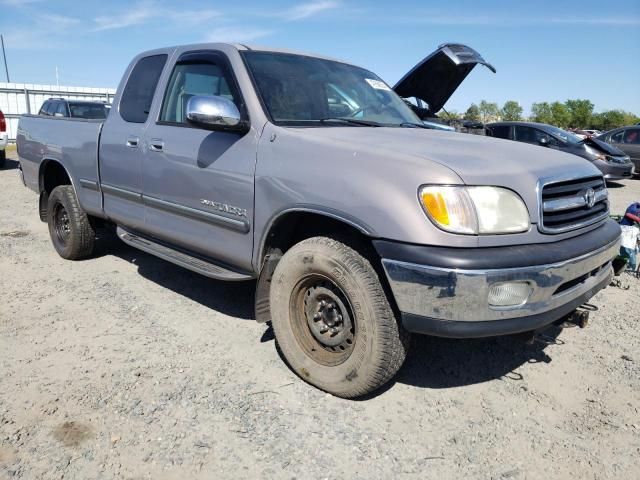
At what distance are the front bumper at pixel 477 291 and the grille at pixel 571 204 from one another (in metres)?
0.12

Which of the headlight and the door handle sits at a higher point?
the door handle

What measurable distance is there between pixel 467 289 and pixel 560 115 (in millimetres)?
98342

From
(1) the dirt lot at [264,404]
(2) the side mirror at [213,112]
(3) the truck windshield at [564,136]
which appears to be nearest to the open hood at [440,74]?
(1) the dirt lot at [264,404]

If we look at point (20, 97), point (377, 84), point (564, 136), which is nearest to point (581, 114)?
point (564, 136)

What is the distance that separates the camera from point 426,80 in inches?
233

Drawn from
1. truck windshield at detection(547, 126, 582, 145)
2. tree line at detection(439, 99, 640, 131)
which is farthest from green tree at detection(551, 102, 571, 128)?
truck windshield at detection(547, 126, 582, 145)

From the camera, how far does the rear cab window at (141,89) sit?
4137mm

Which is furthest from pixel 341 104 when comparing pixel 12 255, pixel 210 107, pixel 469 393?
pixel 12 255

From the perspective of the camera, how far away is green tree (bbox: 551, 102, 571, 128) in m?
87.6

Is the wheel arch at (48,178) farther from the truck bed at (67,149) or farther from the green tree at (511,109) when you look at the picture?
the green tree at (511,109)

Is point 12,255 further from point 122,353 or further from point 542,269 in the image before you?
point 542,269

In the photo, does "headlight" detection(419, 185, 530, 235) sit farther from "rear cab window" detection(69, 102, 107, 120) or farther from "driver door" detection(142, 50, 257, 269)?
"rear cab window" detection(69, 102, 107, 120)

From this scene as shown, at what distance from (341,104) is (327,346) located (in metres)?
1.69

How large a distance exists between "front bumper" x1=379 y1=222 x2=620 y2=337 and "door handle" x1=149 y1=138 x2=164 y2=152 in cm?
211
